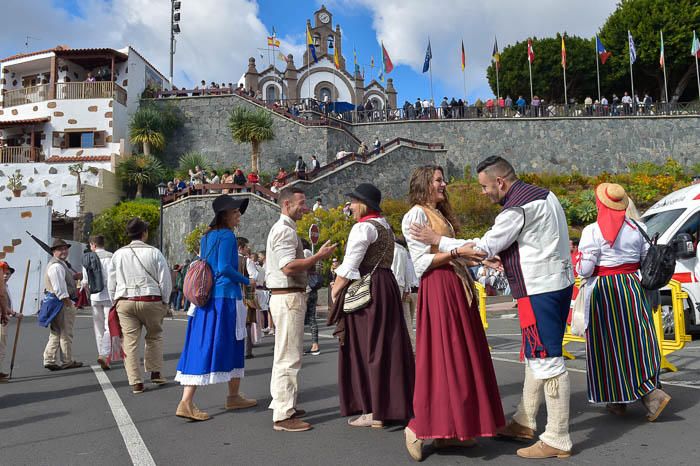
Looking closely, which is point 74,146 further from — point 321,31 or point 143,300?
point 321,31

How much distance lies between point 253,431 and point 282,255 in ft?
5.08

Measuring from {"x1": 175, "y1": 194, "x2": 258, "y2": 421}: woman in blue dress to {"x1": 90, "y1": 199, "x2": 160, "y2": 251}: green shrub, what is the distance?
89.1ft

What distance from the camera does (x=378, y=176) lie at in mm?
33531

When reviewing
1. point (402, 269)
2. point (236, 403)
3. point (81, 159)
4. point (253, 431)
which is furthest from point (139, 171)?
point (253, 431)

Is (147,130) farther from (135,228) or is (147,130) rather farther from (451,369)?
(451,369)

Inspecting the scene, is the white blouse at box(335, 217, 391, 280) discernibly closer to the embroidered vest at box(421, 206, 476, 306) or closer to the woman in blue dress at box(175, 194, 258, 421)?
the embroidered vest at box(421, 206, 476, 306)

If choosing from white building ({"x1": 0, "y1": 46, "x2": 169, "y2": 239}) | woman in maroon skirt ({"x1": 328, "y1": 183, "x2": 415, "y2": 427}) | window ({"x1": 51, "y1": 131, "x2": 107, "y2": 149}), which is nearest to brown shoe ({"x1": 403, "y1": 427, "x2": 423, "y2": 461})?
woman in maroon skirt ({"x1": 328, "y1": 183, "x2": 415, "y2": 427})

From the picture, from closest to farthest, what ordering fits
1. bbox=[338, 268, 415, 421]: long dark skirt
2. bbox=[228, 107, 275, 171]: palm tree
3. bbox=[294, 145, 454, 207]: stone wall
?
bbox=[338, 268, 415, 421]: long dark skirt
bbox=[294, 145, 454, 207]: stone wall
bbox=[228, 107, 275, 171]: palm tree

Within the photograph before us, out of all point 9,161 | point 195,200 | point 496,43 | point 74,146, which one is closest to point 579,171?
point 496,43

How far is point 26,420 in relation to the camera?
20.3ft

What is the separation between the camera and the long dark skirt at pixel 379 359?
5062mm

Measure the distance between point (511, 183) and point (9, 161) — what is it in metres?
39.5

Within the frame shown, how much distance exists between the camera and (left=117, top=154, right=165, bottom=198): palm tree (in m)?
36.5

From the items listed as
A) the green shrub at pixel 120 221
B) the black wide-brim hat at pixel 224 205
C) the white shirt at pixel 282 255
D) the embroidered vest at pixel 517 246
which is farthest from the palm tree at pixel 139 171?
the embroidered vest at pixel 517 246
